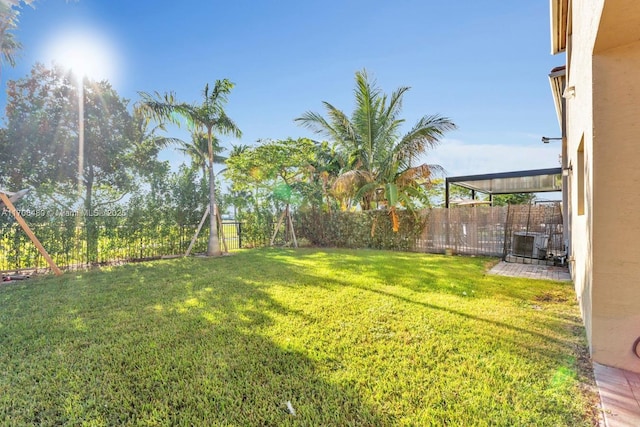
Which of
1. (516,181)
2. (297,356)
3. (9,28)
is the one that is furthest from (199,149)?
(516,181)

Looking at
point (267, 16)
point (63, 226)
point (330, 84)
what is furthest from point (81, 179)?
point (330, 84)

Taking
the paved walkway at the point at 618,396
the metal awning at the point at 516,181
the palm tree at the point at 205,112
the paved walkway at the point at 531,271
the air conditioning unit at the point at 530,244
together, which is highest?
the palm tree at the point at 205,112

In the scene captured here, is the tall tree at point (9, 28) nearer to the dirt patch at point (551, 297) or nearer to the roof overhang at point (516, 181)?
the dirt patch at point (551, 297)

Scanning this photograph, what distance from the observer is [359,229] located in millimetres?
11820

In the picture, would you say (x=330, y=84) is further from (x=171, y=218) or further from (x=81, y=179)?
(x=81, y=179)

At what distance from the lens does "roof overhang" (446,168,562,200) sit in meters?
9.08

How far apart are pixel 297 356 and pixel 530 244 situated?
8.19 m

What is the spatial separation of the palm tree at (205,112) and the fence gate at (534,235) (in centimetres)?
956

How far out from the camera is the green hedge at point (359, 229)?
10891 millimetres

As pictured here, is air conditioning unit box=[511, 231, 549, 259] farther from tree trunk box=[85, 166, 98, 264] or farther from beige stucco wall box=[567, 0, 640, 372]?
tree trunk box=[85, 166, 98, 264]

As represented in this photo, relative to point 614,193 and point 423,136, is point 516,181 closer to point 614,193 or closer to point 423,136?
point 423,136

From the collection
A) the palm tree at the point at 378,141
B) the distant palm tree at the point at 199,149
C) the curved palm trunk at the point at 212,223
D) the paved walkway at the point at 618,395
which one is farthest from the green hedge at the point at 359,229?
the paved walkway at the point at 618,395

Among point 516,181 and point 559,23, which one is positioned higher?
point 559,23

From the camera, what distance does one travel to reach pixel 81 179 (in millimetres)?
11992
